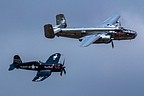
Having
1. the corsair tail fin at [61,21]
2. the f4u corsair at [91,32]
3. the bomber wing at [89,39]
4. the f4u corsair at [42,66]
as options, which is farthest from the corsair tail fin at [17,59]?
the bomber wing at [89,39]

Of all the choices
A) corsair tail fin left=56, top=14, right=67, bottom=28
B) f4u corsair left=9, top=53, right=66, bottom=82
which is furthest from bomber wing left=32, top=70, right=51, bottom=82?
corsair tail fin left=56, top=14, right=67, bottom=28

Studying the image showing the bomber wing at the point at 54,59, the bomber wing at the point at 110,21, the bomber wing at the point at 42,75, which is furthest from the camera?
the bomber wing at the point at 110,21

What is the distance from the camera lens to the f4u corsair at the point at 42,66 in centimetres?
13300

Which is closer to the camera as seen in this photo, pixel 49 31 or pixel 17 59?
pixel 17 59

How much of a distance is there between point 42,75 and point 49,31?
17.3 meters

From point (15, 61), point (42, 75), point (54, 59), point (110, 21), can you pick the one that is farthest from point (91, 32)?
point (15, 61)

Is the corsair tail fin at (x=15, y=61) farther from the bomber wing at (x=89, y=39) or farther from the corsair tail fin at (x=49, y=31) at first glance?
the bomber wing at (x=89, y=39)

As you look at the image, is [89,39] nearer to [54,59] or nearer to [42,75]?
[54,59]

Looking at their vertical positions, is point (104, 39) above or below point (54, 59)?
above

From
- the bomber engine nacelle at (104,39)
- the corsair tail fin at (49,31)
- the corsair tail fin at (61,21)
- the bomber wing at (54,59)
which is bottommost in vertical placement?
the bomber wing at (54,59)

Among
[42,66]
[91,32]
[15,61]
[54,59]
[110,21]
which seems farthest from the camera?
[110,21]

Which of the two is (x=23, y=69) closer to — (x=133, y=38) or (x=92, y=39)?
(x=92, y=39)

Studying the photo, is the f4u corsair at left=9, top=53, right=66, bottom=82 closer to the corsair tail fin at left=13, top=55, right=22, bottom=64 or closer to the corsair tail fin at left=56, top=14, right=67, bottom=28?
the corsair tail fin at left=13, top=55, right=22, bottom=64

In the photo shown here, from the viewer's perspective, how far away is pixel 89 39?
138 m
